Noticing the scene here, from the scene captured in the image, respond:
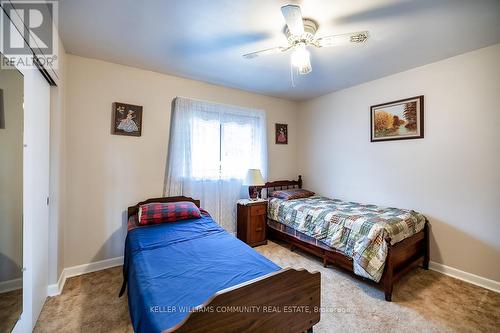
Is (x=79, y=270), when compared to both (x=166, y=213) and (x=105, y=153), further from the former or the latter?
(x=105, y=153)

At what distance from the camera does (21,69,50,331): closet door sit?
1.51 metres

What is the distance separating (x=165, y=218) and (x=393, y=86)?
3.51m

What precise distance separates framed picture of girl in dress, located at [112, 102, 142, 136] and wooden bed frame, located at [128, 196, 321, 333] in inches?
99.3

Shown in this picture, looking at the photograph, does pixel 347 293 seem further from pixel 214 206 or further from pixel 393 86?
pixel 393 86

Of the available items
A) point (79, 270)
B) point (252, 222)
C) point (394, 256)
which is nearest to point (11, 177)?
point (79, 270)

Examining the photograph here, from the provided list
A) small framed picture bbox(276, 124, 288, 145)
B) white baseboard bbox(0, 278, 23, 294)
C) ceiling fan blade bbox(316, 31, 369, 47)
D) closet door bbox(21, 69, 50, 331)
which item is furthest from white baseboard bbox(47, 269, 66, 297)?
small framed picture bbox(276, 124, 288, 145)

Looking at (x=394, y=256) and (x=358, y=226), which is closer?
(x=394, y=256)

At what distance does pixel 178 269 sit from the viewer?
4.99 feet

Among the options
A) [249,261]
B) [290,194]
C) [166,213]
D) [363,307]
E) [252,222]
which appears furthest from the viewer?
[290,194]

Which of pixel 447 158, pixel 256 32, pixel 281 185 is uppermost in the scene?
pixel 256 32

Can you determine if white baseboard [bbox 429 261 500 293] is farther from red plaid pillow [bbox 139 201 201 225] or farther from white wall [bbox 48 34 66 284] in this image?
white wall [bbox 48 34 66 284]

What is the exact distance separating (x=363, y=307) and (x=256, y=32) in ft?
9.01

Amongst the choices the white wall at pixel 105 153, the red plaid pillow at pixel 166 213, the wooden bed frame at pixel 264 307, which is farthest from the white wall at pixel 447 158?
the white wall at pixel 105 153

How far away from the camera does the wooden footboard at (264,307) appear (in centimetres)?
94
